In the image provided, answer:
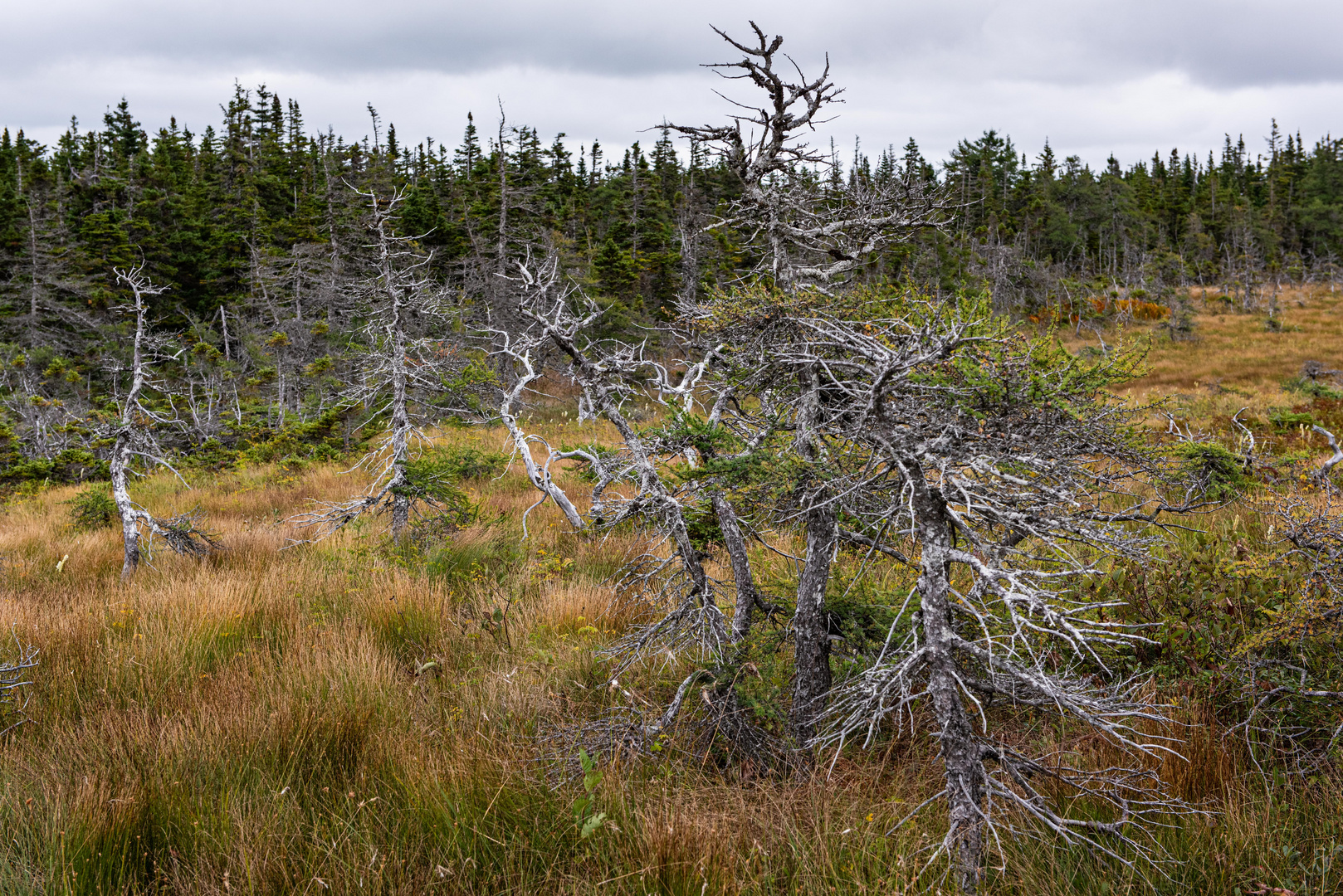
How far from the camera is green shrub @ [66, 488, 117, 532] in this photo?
31.4ft

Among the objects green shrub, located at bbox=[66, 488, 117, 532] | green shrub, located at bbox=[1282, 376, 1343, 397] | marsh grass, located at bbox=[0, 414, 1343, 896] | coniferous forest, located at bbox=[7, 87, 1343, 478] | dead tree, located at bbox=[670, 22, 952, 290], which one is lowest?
green shrub, located at bbox=[1282, 376, 1343, 397]

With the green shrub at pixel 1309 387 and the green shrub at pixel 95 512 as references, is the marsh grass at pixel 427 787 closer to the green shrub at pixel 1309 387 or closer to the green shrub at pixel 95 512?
the green shrub at pixel 95 512

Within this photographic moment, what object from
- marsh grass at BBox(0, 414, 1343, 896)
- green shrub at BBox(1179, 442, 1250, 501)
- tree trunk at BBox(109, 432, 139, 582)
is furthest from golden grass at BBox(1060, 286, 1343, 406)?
tree trunk at BBox(109, 432, 139, 582)

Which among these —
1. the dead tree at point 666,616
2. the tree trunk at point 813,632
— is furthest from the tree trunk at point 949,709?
the dead tree at point 666,616

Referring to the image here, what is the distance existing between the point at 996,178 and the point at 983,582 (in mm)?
75153

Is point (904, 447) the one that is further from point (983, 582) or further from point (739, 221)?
point (739, 221)

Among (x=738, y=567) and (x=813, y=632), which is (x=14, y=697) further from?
(x=813, y=632)

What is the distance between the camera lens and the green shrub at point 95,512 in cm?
957

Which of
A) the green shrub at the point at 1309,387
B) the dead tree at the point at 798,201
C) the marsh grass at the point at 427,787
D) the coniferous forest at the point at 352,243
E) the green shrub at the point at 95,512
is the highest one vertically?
the coniferous forest at the point at 352,243

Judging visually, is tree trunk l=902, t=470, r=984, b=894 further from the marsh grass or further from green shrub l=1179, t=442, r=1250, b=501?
green shrub l=1179, t=442, r=1250, b=501

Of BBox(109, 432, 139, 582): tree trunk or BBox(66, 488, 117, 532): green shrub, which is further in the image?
BBox(66, 488, 117, 532): green shrub

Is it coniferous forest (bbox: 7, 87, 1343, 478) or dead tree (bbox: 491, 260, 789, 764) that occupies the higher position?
coniferous forest (bbox: 7, 87, 1343, 478)

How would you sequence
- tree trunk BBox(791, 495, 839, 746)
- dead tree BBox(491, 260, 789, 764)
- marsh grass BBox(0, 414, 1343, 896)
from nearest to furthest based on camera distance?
marsh grass BBox(0, 414, 1343, 896) → tree trunk BBox(791, 495, 839, 746) → dead tree BBox(491, 260, 789, 764)

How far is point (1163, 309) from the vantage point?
44844 millimetres
